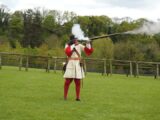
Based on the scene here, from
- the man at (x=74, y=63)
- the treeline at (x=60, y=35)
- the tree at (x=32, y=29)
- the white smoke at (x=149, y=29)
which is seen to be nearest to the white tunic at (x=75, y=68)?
the man at (x=74, y=63)

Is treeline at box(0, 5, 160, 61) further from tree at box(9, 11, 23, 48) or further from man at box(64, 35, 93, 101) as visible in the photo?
man at box(64, 35, 93, 101)

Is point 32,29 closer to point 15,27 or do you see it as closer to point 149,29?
point 15,27

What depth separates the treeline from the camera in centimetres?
7325

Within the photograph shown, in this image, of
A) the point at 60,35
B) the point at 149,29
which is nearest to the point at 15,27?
the point at 60,35

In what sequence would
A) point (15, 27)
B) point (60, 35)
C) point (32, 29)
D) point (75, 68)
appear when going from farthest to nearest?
point (15, 27)
point (32, 29)
point (60, 35)
point (75, 68)

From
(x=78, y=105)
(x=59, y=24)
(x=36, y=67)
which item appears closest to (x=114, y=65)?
(x=36, y=67)

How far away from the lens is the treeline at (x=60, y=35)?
73.2 m

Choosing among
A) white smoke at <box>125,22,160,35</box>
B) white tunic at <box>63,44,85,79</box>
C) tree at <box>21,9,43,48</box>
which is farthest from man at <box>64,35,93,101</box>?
tree at <box>21,9,43,48</box>

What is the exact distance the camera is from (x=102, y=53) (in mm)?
73812

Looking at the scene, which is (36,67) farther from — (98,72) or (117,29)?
(117,29)

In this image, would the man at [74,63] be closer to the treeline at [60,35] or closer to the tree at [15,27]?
the treeline at [60,35]

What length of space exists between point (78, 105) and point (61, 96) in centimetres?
256

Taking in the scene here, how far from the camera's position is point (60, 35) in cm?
8194

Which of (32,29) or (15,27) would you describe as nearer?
(32,29)
